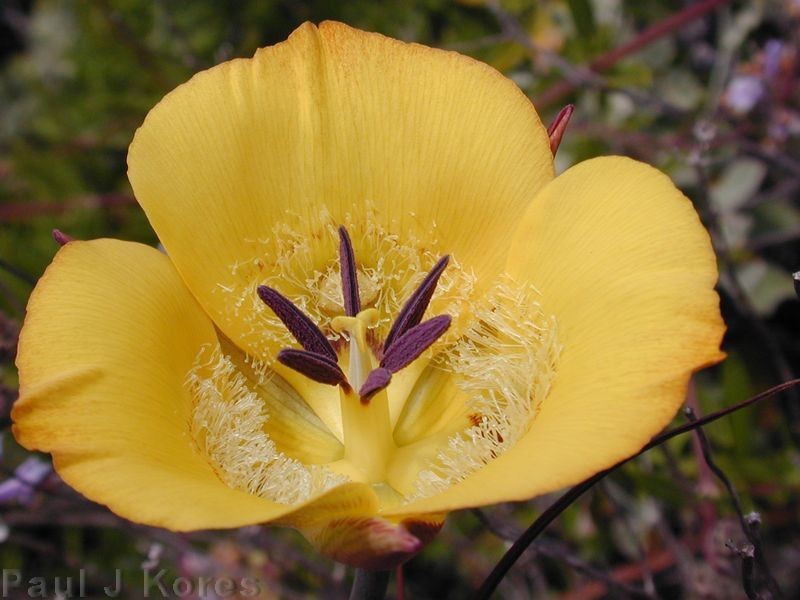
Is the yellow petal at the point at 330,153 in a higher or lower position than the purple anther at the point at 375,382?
higher

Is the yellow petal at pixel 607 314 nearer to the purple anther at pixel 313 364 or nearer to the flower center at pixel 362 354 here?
the flower center at pixel 362 354

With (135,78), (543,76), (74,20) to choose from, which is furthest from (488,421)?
(74,20)

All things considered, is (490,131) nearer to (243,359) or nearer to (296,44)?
(296,44)

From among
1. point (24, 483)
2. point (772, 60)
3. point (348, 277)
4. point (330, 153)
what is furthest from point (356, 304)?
point (772, 60)

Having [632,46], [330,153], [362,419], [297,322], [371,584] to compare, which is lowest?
[371,584]

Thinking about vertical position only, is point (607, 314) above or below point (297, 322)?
above

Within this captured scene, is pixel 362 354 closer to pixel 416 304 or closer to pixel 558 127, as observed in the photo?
pixel 416 304

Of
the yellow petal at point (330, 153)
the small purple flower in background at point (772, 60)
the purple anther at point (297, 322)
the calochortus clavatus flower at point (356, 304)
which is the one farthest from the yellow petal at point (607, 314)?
the small purple flower in background at point (772, 60)

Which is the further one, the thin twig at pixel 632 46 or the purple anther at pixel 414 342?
the thin twig at pixel 632 46

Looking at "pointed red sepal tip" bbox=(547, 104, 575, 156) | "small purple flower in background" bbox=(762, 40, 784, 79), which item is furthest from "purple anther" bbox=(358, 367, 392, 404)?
"small purple flower in background" bbox=(762, 40, 784, 79)
